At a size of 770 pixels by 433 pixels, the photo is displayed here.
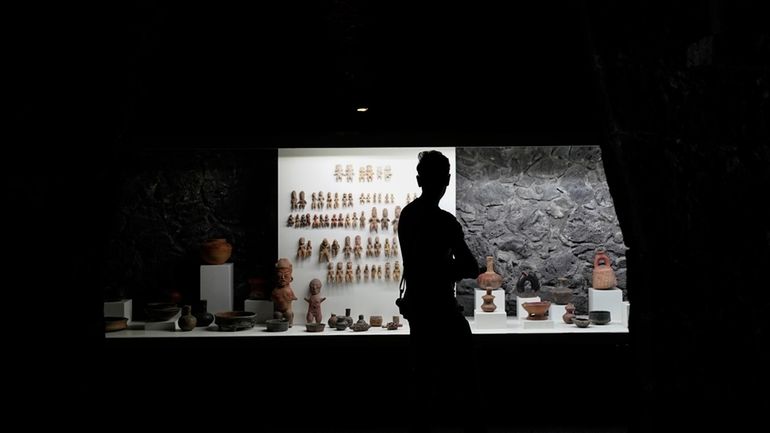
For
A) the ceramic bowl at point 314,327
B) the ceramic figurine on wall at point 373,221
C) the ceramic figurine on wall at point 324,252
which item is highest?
the ceramic figurine on wall at point 373,221

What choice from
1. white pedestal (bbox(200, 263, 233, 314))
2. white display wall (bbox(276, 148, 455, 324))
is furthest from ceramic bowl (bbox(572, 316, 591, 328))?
white pedestal (bbox(200, 263, 233, 314))

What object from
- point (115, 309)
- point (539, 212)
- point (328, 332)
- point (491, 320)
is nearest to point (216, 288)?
point (115, 309)

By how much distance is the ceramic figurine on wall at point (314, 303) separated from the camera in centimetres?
558

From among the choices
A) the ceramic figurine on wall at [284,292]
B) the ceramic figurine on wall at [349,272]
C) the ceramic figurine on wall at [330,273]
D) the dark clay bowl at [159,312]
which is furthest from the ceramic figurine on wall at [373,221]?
the dark clay bowl at [159,312]

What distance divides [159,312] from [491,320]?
2.61 meters

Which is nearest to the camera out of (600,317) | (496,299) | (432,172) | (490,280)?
(432,172)

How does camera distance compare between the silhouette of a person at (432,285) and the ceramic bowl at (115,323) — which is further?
the ceramic bowl at (115,323)

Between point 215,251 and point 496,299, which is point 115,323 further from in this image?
point 496,299

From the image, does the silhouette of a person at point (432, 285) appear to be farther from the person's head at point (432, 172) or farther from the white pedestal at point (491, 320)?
the white pedestal at point (491, 320)

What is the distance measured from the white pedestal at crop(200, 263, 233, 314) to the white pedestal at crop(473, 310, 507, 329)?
2017 millimetres

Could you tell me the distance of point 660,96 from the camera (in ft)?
7.80

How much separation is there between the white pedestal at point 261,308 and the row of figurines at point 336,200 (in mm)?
801

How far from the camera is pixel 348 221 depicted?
5.74 m

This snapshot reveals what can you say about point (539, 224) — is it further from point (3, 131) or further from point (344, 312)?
point (3, 131)
